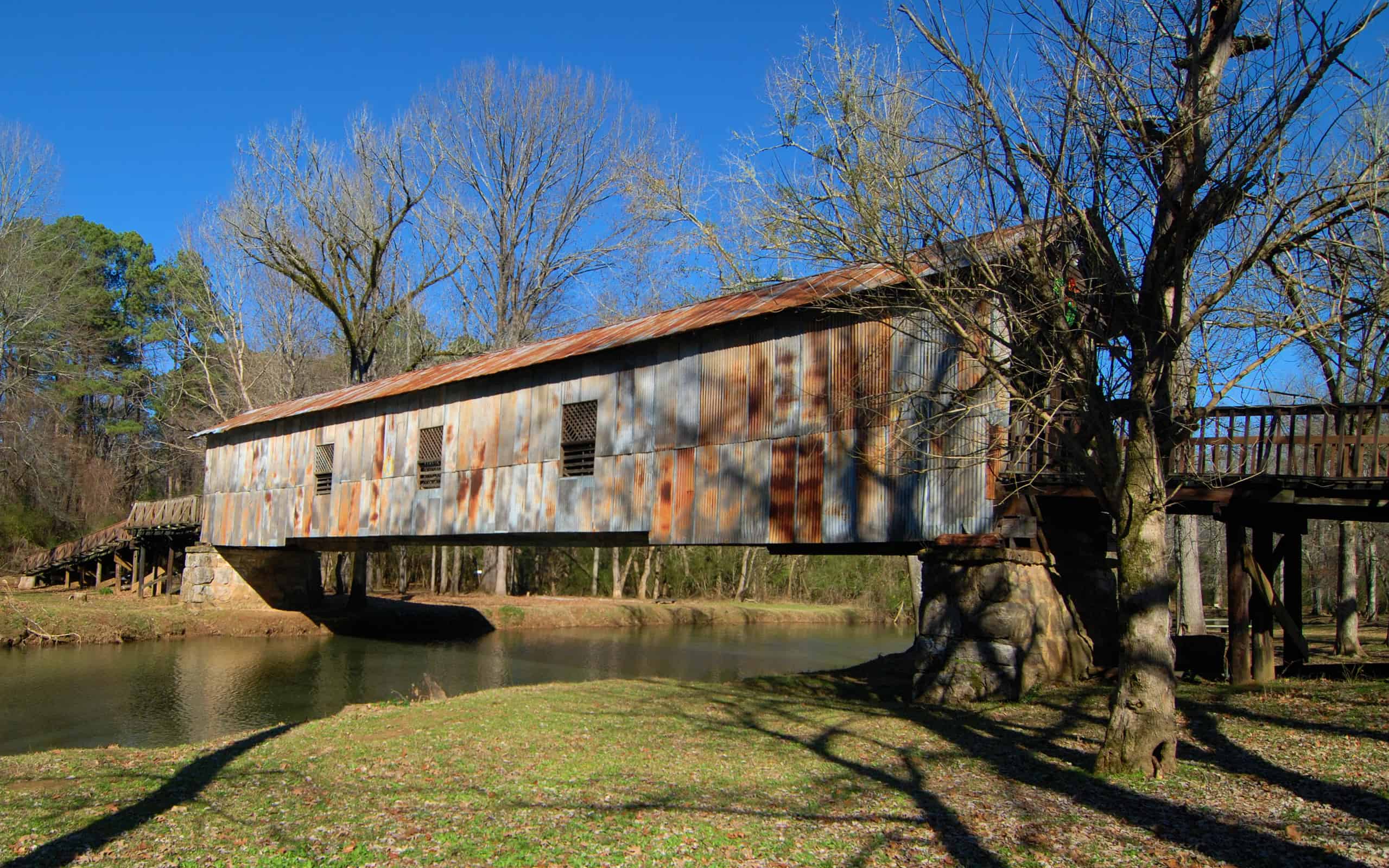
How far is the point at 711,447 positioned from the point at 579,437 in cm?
334

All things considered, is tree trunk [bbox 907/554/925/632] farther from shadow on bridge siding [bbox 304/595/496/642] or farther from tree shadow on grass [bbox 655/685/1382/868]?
shadow on bridge siding [bbox 304/595/496/642]

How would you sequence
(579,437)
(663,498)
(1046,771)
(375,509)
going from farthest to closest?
(375,509), (579,437), (663,498), (1046,771)

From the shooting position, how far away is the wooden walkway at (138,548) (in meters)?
31.2

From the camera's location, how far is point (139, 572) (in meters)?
33.1

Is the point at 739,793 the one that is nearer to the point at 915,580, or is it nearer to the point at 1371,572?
the point at 915,580

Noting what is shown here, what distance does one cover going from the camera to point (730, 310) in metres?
15.8

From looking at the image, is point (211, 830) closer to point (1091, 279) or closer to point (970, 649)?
point (1091, 279)

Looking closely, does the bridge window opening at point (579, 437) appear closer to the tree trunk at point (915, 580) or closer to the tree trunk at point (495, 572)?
the tree trunk at point (915, 580)

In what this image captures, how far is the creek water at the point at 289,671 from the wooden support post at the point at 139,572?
6.78m

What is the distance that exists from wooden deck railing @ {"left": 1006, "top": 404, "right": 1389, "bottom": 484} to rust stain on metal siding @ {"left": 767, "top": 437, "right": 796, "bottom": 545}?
11.0ft

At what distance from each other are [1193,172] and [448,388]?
16.3m

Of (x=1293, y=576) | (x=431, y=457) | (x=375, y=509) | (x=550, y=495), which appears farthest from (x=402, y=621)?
(x=1293, y=576)

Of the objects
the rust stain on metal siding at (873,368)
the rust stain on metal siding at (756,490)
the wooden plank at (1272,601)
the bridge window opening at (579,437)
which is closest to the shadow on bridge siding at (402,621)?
the bridge window opening at (579,437)

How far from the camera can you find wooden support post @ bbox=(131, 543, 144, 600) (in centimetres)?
3262
